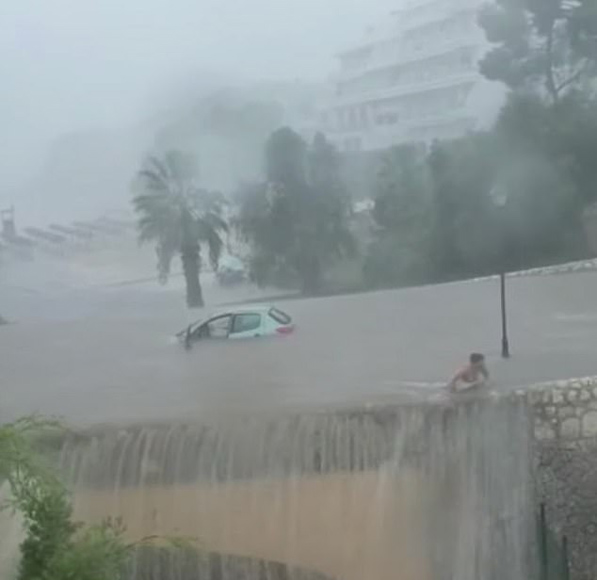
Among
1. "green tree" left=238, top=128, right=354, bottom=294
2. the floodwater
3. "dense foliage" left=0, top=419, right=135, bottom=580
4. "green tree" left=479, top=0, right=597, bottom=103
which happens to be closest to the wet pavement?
the floodwater

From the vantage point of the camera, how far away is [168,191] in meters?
4.32

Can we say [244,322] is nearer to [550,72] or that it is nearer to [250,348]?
[250,348]

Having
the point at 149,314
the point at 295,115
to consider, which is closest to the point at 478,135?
the point at 295,115

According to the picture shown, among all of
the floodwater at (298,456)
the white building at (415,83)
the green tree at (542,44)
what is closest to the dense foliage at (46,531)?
the floodwater at (298,456)

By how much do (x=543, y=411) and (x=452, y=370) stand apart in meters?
0.33

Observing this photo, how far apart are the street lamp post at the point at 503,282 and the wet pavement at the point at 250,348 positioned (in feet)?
0.06

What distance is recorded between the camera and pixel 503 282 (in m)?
4.43

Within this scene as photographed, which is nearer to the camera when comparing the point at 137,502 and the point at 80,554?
the point at 80,554

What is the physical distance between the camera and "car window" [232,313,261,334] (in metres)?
4.29

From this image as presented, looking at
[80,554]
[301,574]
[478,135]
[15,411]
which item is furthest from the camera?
[478,135]

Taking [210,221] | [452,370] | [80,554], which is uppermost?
[210,221]

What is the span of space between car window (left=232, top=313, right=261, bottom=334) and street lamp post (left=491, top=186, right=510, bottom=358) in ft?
2.50

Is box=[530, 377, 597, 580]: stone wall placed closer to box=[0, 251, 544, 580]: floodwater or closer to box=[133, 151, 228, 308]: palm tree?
box=[0, 251, 544, 580]: floodwater

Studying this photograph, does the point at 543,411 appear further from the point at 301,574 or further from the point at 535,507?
the point at 301,574
